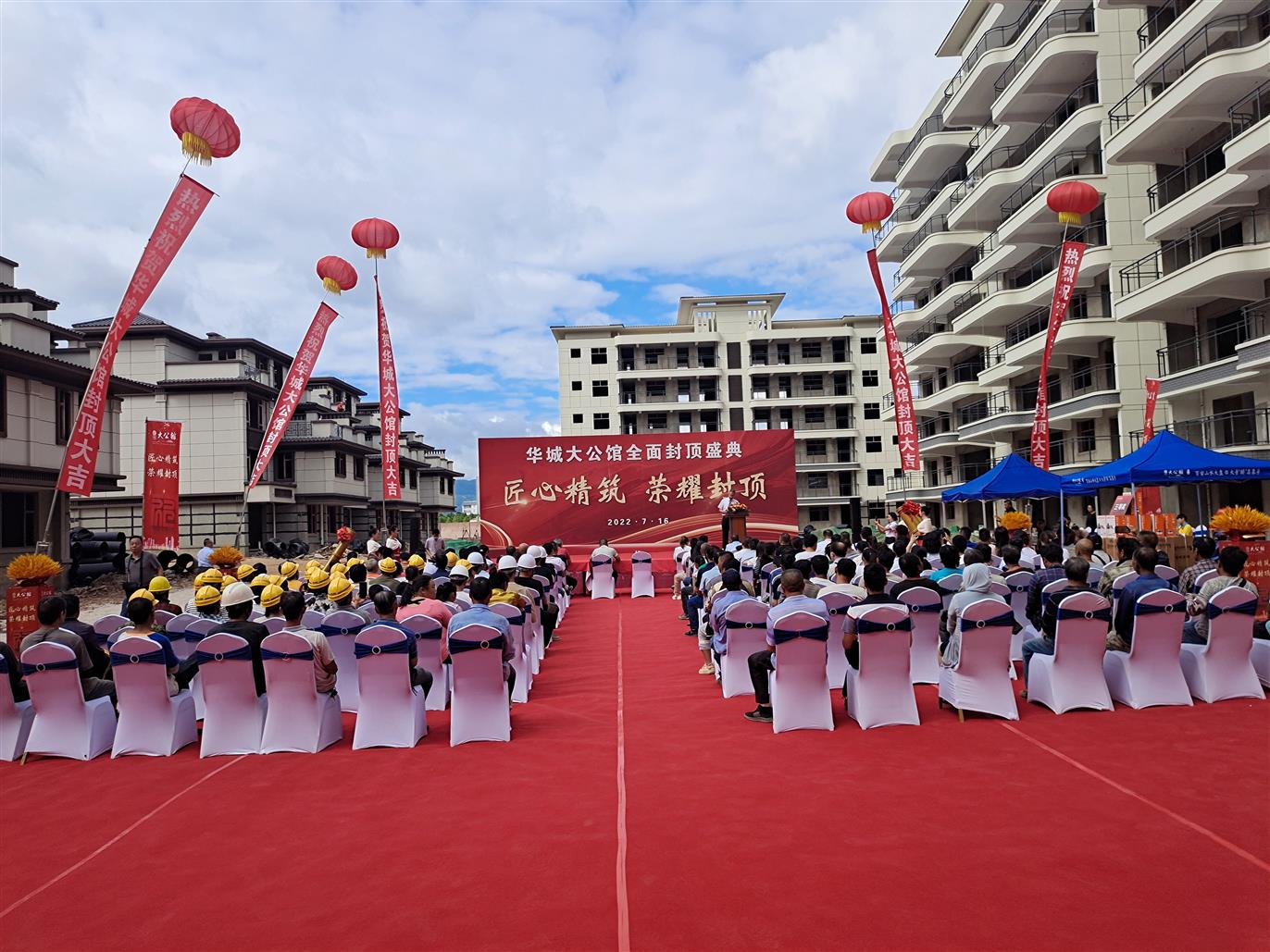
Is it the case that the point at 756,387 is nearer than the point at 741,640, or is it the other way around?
the point at 741,640

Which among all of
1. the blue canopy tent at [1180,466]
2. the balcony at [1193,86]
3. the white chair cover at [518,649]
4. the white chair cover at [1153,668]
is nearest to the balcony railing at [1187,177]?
the balcony at [1193,86]

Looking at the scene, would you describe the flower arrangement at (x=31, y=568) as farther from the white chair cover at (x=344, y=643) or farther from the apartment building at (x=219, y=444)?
the apartment building at (x=219, y=444)

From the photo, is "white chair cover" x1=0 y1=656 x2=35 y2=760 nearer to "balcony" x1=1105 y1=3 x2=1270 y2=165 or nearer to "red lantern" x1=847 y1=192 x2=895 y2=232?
"red lantern" x1=847 y1=192 x2=895 y2=232

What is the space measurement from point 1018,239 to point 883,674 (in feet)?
85.4

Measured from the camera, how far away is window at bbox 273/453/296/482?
35053 millimetres

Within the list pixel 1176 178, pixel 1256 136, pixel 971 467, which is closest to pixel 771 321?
pixel 971 467

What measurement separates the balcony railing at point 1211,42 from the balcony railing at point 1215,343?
220 inches

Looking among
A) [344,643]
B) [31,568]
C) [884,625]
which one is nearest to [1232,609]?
[884,625]

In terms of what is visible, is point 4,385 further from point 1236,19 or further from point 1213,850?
point 1236,19

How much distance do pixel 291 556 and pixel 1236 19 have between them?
29815mm

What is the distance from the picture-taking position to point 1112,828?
414cm

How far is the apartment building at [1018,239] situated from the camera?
958 inches

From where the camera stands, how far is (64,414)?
806 inches

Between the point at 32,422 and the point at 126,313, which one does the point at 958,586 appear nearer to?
the point at 126,313
